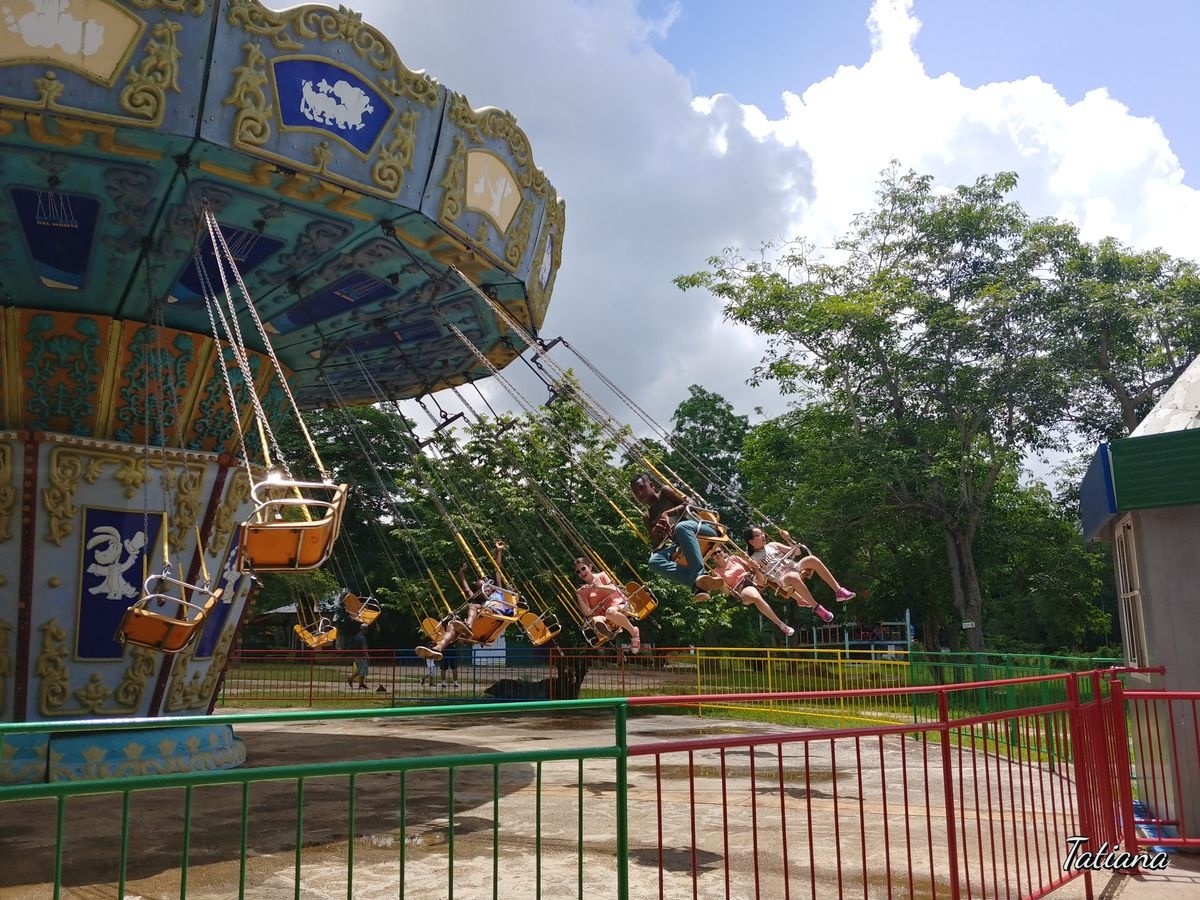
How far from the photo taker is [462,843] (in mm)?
6715

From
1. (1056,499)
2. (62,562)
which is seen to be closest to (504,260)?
(62,562)

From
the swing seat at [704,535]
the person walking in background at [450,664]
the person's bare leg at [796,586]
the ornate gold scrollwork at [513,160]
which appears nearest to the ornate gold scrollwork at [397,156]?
the ornate gold scrollwork at [513,160]

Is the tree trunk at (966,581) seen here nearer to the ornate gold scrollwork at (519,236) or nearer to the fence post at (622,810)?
the ornate gold scrollwork at (519,236)

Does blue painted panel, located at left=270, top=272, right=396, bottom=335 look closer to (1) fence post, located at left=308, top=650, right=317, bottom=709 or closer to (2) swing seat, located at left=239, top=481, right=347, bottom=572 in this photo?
(2) swing seat, located at left=239, top=481, right=347, bottom=572

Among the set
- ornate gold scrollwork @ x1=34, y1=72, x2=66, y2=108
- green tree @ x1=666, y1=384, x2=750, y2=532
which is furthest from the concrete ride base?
green tree @ x1=666, y1=384, x2=750, y2=532

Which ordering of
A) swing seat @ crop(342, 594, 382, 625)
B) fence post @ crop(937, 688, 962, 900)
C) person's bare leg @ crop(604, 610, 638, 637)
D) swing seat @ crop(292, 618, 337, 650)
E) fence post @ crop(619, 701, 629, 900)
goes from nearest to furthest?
fence post @ crop(619, 701, 629, 900), fence post @ crop(937, 688, 962, 900), person's bare leg @ crop(604, 610, 638, 637), swing seat @ crop(342, 594, 382, 625), swing seat @ crop(292, 618, 337, 650)

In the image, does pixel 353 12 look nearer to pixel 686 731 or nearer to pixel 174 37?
pixel 174 37

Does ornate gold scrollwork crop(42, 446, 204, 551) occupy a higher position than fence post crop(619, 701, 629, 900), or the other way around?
ornate gold scrollwork crop(42, 446, 204, 551)

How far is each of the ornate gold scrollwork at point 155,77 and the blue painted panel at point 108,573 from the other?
3.84m

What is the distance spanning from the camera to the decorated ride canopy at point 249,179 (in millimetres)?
6176

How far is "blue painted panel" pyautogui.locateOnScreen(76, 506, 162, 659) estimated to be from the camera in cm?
856

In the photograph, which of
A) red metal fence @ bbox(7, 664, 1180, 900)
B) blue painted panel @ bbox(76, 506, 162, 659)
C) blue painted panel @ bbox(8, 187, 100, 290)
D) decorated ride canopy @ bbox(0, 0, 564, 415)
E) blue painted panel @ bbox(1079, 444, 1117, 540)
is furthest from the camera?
blue painted panel @ bbox(76, 506, 162, 659)

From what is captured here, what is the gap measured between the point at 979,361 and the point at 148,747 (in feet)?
65.7

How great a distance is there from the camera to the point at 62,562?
847cm
